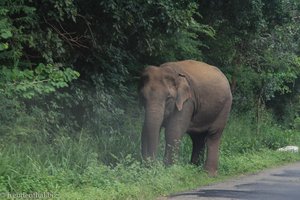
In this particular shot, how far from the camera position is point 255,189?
1117 centimetres

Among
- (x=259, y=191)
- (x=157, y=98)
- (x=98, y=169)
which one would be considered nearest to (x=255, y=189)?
(x=259, y=191)

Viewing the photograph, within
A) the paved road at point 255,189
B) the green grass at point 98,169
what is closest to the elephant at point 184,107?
the green grass at point 98,169

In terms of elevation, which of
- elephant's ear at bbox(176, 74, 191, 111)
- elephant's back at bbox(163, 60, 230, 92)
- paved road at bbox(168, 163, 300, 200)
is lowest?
paved road at bbox(168, 163, 300, 200)

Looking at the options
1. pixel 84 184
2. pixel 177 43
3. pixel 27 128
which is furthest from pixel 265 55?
pixel 84 184

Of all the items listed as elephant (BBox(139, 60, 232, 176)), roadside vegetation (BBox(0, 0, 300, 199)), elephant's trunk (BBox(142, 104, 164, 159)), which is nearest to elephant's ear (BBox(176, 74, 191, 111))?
elephant (BBox(139, 60, 232, 176))

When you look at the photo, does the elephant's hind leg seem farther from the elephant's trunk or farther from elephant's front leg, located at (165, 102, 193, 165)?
the elephant's trunk

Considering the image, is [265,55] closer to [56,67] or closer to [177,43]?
[177,43]

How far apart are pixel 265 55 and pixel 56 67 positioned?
1211 cm

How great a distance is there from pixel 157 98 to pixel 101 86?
223 centimetres

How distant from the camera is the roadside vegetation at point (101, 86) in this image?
9.88m

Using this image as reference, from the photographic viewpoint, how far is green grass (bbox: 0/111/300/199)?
879cm

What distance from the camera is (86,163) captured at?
10.7m

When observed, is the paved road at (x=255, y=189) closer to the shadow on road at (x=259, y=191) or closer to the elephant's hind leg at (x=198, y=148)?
the shadow on road at (x=259, y=191)

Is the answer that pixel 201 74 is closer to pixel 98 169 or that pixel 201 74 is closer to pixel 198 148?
pixel 198 148
